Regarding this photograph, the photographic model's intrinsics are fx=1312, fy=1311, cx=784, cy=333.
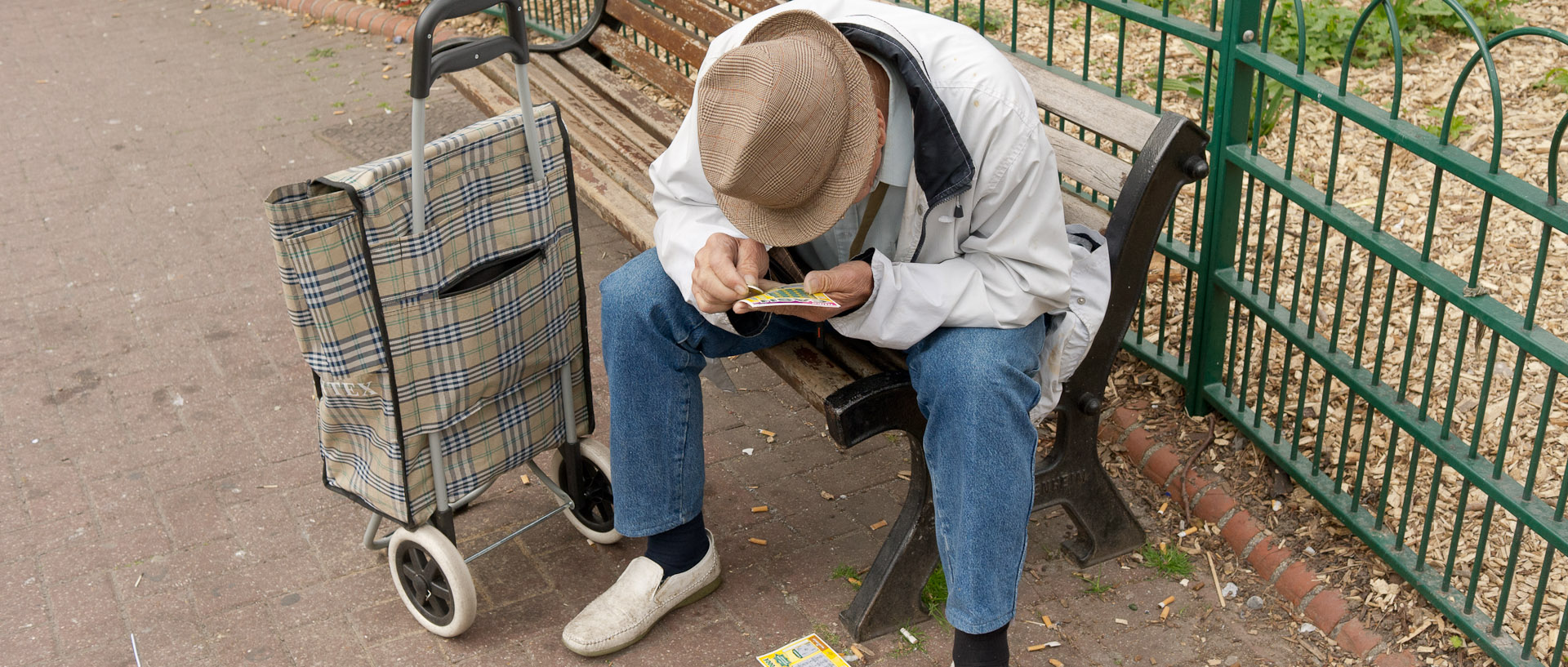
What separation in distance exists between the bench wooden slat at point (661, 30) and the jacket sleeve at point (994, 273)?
1739mm

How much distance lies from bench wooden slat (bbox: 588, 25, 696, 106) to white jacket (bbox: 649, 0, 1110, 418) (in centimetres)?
139

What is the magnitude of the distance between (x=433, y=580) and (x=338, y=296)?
73 cm

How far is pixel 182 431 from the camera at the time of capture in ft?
12.4

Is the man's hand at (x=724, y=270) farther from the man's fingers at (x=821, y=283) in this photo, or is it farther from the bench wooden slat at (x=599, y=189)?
the bench wooden slat at (x=599, y=189)

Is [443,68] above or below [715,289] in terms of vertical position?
above

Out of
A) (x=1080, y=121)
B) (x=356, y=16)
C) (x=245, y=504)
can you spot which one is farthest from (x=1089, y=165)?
(x=356, y=16)

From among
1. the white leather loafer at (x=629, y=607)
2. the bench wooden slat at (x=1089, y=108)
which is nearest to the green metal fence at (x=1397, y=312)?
the bench wooden slat at (x=1089, y=108)

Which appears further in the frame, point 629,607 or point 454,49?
point 629,607

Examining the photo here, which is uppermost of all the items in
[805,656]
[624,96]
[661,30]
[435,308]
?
[661,30]

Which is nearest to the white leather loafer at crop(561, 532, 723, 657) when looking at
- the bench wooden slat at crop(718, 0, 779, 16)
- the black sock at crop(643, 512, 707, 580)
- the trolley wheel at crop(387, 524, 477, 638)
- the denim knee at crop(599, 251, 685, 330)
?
the black sock at crop(643, 512, 707, 580)

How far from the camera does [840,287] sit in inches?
98.4

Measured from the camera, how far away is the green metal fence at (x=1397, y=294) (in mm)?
2535

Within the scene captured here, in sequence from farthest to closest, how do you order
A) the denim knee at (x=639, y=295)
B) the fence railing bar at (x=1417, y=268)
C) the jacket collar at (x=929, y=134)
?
the denim knee at (x=639, y=295) < the jacket collar at (x=929, y=134) < the fence railing bar at (x=1417, y=268)

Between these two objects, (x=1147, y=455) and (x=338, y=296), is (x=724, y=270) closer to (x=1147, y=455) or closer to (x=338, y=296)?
(x=338, y=296)
